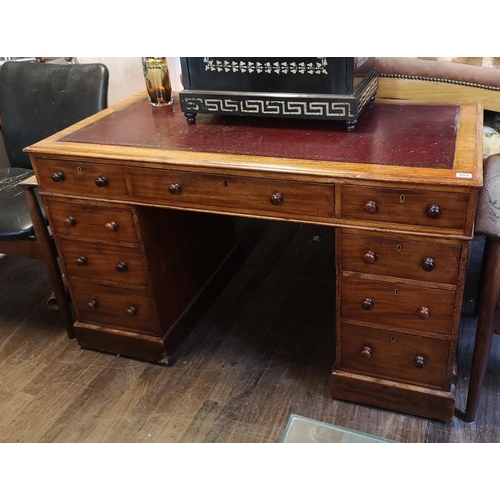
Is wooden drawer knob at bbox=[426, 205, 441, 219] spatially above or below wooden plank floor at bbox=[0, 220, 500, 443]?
above

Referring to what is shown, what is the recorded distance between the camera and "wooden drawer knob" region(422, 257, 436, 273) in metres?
1.26

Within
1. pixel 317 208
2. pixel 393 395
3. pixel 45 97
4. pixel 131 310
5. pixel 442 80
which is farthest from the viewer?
pixel 45 97

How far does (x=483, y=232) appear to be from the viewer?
4.16ft

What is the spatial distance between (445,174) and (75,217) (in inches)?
41.1

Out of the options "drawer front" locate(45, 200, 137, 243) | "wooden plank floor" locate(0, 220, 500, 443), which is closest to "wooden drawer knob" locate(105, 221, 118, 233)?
"drawer front" locate(45, 200, 137, 243)

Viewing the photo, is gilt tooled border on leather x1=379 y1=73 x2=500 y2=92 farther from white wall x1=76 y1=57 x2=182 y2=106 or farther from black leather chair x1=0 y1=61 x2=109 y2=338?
white wall x1=76 y1=57 x2=182 y2=106

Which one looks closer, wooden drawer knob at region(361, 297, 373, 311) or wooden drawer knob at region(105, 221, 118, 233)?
wooden drawer knob at region(361, 297, 373, 311)

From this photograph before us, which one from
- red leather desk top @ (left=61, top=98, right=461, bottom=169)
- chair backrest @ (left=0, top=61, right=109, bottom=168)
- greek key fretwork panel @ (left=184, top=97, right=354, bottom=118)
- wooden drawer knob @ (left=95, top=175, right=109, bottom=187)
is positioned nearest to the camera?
red leather desk top @ (left=61, top=98, right=461, bottom=169)

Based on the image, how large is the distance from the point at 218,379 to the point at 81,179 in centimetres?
74

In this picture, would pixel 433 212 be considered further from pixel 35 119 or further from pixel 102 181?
pixel 35 119

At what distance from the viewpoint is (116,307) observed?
1.76 metres

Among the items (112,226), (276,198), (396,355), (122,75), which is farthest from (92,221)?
(122,75)

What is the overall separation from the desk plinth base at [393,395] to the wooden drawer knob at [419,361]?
0.09 metres

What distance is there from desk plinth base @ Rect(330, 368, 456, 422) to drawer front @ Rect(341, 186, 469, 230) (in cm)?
51
